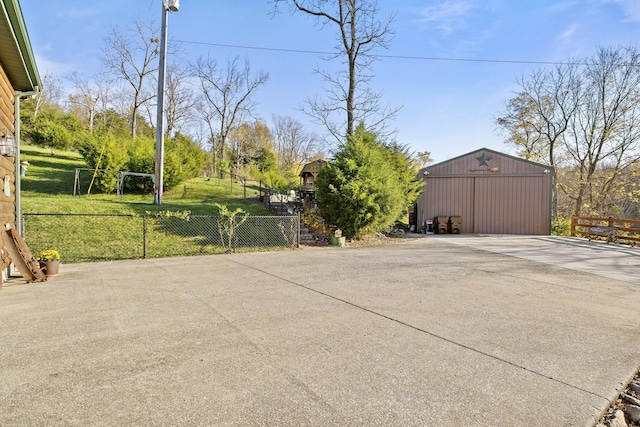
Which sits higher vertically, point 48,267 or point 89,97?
point 89,97

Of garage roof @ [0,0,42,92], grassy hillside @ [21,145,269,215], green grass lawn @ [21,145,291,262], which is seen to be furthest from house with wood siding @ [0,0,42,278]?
grassy hillside @ [21,145,269,215]

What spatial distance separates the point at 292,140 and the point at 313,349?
40.8 m

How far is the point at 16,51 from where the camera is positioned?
4.83 m

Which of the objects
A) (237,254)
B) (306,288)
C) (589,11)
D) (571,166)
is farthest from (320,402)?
(571,166)

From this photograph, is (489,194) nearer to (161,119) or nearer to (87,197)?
(161,119)

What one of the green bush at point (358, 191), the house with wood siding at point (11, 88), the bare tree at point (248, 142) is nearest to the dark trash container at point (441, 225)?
the green bush at point (358, 191)

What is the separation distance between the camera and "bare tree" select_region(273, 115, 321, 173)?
137 feet

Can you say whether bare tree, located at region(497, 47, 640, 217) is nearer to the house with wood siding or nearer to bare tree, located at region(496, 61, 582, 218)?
bare tree, located at region(496, 61, 582, 218)

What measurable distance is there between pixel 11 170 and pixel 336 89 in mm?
12855

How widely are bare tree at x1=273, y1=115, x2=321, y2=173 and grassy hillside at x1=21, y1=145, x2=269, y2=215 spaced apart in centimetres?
2193

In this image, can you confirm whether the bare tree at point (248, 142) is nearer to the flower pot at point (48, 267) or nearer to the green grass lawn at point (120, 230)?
the green grass lawn at point (120, 230)

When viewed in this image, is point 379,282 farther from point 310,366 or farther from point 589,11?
point 589,11

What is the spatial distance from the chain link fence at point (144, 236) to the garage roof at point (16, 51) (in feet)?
8.61

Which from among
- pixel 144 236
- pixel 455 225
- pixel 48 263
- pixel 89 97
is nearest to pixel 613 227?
pixel 455 225
